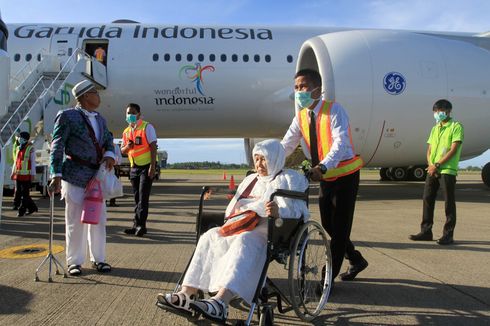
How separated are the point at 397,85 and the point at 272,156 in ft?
22.4

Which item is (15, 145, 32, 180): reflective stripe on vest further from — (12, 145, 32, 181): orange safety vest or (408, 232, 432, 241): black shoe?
(408, 232, 432, 241): black shoe

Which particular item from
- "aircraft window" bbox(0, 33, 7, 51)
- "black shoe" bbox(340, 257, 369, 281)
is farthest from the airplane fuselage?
"aircraft window" bbox(0, 33, 7, 51)

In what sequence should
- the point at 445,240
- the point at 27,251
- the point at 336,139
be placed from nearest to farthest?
the point at 336,139
the point at 27,251
the point at 445,240

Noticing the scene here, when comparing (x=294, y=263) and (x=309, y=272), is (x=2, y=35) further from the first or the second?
(x=309, y=272)

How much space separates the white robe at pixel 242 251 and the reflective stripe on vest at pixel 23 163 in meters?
5.83

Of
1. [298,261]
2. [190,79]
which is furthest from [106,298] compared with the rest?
[190,79]

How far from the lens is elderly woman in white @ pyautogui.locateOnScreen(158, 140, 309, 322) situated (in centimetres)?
218

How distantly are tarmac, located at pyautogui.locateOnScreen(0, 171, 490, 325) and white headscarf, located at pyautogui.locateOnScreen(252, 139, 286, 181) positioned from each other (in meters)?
0.91

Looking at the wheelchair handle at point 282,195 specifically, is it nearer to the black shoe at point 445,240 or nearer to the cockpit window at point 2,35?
the cockpit window at point 2,35

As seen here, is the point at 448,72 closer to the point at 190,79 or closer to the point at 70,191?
the point at 190,79

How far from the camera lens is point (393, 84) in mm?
8609

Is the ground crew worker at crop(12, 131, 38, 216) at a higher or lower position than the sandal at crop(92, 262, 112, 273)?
higher

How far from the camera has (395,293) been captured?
3.13 m

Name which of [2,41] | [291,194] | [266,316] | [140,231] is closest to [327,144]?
[291,194]
